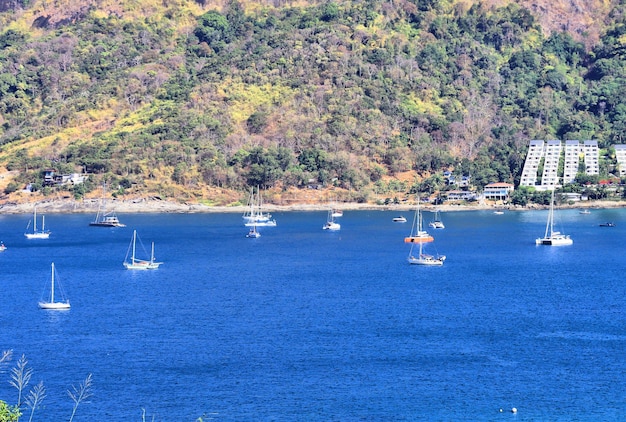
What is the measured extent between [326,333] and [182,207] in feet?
351

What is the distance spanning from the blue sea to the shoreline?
54182 millimetres

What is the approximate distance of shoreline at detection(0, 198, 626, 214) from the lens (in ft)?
545

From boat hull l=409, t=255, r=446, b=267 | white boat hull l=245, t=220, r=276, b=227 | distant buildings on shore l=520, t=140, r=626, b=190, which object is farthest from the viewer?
distant buildings on shore l=520, t=140, r=626, b=190

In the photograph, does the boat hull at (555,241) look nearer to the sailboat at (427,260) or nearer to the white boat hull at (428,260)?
the sailboat at (427,260)

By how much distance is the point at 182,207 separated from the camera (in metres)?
168

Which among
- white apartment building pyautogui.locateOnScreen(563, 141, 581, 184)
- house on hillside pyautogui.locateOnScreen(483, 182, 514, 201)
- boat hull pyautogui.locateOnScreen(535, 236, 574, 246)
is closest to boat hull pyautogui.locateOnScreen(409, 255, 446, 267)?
boat hull pyautogui.locateOnScreen(535, 236, 574, 246)

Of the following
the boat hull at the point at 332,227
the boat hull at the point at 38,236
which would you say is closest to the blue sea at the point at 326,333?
the boat hull at the point at 38,236

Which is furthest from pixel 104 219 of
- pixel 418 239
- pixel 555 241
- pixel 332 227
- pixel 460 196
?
pixel 555 241

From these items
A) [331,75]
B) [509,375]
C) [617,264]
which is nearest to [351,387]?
[509,375]

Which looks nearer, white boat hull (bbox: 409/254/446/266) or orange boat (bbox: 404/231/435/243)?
white boat hull (bbox: 409/254/446/266)

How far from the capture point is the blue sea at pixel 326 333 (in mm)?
48875

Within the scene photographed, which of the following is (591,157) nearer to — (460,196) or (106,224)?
(460,196)

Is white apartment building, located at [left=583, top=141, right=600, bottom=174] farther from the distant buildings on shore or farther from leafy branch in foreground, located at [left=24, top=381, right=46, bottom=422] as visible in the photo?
leafy branch in foreground, located at [left=24, top=381, right=46, bottom=422]

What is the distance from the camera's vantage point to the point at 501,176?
174 meters
